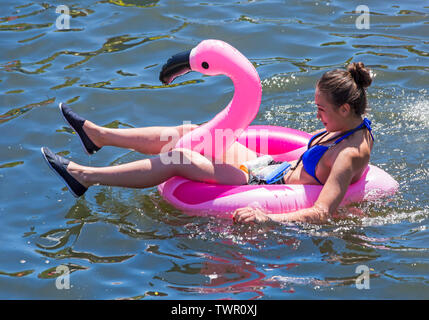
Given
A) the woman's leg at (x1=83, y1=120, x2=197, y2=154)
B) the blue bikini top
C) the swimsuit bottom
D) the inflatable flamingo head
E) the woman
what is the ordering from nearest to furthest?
the woman → the blue bikini top → the inflatable flamingo head → the swimsuit bottom → the woman's leg at (x1=83, y1=120, x2=197, y2=154)

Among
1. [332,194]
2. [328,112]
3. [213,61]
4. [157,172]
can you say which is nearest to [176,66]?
[213,61]

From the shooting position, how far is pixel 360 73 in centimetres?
429

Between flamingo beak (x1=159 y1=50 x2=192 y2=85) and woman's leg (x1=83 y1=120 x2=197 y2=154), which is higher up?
flamingo beak (x1=159 y1=50 x2=192 y2=85)

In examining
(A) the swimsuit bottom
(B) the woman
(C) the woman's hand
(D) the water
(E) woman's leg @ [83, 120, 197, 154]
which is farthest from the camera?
(E) woman's leg @ [83, 120, 197, 154]

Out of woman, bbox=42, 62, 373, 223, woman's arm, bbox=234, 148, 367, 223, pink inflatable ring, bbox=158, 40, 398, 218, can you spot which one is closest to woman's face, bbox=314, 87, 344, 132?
woman, bbox=42, 62, 373, 223

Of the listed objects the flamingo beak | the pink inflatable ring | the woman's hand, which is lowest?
the woman's hand

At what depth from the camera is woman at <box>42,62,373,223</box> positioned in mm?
4320

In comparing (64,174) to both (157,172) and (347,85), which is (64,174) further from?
(347,85)

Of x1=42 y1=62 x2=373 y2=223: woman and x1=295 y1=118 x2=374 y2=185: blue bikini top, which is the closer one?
x1=42 y1=62 x2=373 y2=223: woman

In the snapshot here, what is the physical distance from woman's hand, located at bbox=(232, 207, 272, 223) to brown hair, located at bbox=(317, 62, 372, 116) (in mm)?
896

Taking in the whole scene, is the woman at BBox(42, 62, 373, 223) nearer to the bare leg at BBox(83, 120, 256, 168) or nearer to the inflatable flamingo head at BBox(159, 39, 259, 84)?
the bare leg at BBox(83, 120, 256, 168)
